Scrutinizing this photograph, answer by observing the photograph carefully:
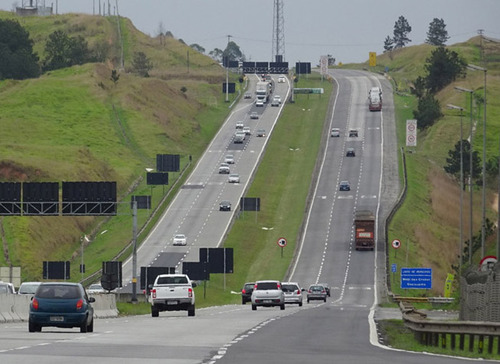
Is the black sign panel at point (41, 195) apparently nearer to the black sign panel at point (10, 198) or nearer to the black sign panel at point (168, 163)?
the black sign panel at point (10, 198)

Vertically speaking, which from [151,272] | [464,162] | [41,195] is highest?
[464,162]

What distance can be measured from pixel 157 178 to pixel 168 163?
9.70 m

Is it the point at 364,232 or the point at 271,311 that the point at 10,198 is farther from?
the point at 364,232

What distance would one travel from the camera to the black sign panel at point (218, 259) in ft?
373

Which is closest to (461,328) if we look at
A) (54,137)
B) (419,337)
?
(419,337)

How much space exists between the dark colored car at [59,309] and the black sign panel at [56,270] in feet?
229

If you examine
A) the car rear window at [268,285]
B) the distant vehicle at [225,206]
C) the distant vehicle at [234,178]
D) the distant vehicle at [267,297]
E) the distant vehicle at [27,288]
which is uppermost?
the distant vehicle at [234,178]

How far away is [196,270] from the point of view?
11219 centimetres

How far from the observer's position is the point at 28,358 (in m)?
28.2

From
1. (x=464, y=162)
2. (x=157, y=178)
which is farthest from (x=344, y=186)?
(x=157, y=178)

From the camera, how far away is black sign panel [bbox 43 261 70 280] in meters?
113

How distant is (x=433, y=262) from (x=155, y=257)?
27.0m

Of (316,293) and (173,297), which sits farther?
(316,293)

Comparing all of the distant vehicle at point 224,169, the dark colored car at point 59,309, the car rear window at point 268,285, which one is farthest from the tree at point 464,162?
the dark colored car at point 59,309
